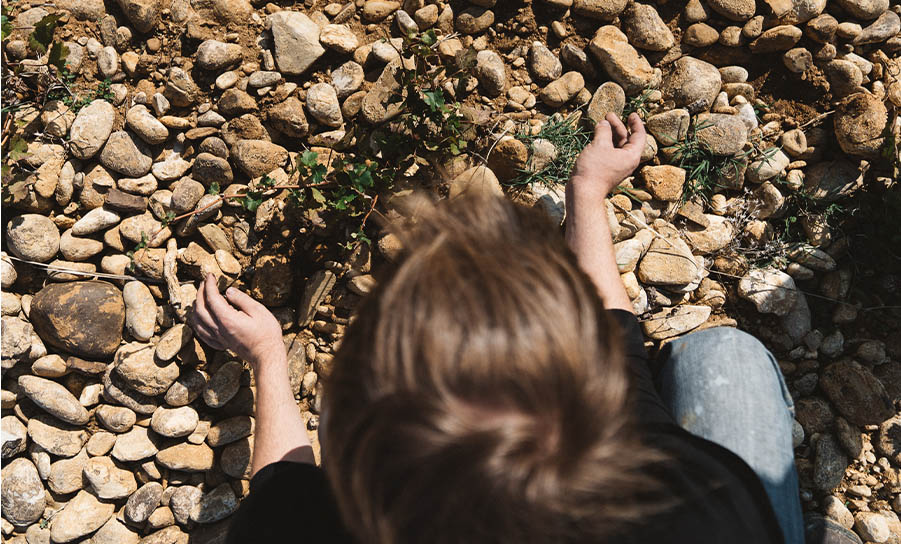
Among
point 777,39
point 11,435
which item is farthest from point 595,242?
point 11,435

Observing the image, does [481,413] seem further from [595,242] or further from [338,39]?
[338,39]

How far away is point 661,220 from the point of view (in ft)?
9.31

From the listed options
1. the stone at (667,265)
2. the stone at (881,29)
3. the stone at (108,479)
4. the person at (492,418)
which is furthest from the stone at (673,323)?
the stone at (108,479)

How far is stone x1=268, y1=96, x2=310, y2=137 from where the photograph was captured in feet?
8.48

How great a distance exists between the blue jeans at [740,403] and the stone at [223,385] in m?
1.81

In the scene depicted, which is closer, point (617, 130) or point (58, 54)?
point (58, 54)

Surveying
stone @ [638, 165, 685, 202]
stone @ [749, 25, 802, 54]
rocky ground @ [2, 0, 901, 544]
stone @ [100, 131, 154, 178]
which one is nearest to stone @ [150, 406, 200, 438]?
rocky ground @ [2, 0, 901, 544]

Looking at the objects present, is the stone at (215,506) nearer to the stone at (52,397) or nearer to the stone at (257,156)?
the stone at (52,397)

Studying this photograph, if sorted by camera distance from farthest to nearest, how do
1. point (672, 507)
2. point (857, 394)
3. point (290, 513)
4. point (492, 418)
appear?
point (857, 394)
point (290, 513)
point (672, 507)
point (492, 418)

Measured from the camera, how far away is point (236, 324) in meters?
2.38

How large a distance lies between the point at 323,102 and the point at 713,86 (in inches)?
70.5

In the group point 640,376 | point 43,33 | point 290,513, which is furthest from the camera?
point 43,33

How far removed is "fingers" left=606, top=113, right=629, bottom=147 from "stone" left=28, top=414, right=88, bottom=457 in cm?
272

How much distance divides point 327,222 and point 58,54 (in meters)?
1.23
